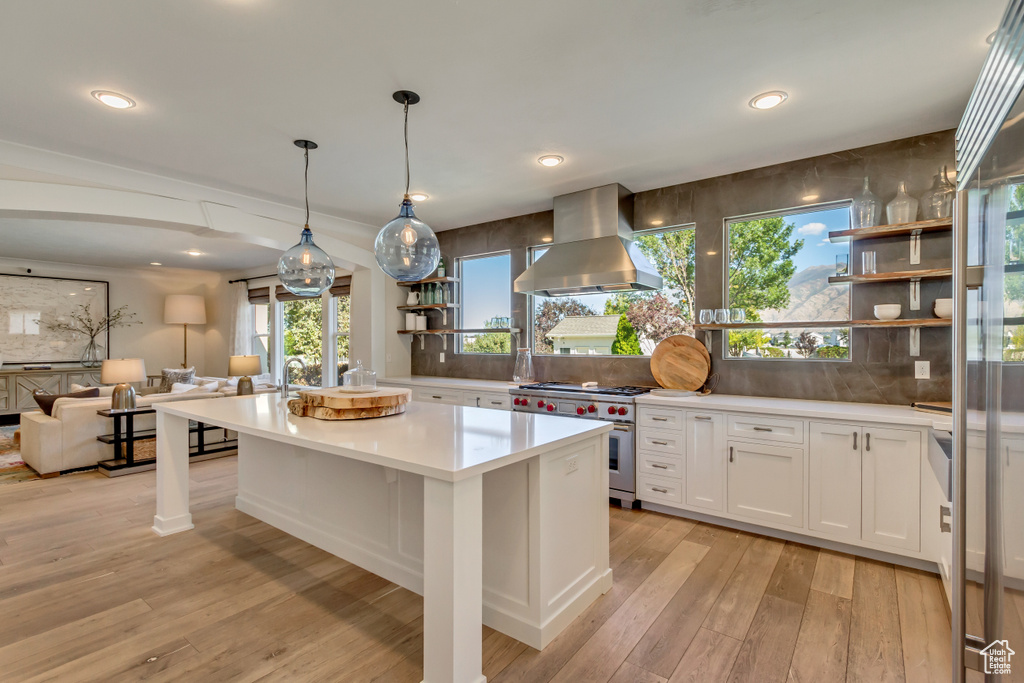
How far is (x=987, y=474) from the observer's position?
0.79 m

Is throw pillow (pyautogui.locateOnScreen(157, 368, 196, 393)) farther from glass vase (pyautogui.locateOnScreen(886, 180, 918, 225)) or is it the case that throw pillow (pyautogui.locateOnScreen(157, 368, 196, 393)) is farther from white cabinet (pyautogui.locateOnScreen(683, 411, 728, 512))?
glass vase (pyautogui.locateOnScreen(886, 180, 918, 225))

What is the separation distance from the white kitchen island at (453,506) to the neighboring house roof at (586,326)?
2013 mm

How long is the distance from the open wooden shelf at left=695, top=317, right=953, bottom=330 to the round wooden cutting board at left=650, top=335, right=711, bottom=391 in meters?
0.18

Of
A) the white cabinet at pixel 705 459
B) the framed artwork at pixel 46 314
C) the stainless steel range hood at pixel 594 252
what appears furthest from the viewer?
the framed artwork at pixel 46 314

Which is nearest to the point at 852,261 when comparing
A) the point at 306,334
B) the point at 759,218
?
the point at 759,218

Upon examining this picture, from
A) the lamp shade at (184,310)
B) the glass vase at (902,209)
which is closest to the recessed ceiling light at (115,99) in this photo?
the glass vase at (902,209)

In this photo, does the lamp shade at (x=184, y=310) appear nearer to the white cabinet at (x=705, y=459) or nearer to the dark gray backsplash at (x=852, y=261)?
the dark gray backsplash at (x=852, y=261)

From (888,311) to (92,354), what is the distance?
10368 mm

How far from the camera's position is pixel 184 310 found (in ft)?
26.8

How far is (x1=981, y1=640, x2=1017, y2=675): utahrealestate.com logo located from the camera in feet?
2.18

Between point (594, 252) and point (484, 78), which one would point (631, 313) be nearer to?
point (594, 252)

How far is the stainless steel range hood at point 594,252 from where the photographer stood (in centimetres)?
367

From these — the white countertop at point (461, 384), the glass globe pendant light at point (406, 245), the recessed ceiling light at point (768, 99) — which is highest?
the recessed ceiling light at point (768, 99)

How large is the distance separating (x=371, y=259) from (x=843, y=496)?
472 centimetres
